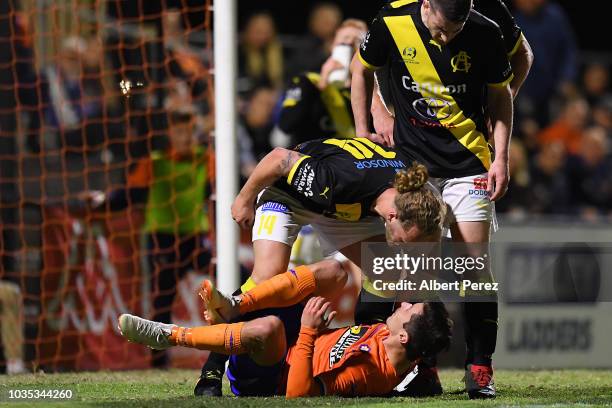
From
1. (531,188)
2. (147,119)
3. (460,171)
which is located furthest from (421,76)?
(531,188)

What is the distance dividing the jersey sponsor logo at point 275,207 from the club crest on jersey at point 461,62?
111 centimetres

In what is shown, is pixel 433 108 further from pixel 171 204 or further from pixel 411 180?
pixel 171 204

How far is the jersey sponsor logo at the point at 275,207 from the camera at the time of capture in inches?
239

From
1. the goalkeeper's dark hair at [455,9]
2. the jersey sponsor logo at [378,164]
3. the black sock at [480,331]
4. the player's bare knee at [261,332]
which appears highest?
the goalkeeper's dark hair at [455,9]

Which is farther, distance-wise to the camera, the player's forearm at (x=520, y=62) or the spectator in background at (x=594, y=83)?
the spectator in background at (x=594, y=83)

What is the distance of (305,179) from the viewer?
5.74 metres

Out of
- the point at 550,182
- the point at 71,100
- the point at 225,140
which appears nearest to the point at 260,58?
the point at 71,100

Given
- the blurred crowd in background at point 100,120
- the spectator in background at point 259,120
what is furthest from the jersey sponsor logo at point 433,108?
the spectator in background at point 259,120

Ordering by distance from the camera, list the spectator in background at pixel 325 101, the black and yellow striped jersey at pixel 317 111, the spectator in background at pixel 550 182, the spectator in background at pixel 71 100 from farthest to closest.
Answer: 1. the spectator in background at pixel 550 182
2. the spectator in background at pixel 71 100
3. the black and yellow striped jersey at pixel 317 111
4. the spectator in background at pixel 325 101

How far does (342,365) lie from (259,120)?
6140 mm

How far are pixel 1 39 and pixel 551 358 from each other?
4.95m

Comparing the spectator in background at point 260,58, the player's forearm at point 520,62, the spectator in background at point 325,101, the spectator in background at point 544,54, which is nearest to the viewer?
the player's forearm at point 520,62

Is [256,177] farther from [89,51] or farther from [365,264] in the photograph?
[89,51]

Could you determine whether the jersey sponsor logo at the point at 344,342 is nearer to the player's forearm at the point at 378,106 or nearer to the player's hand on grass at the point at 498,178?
the player's hand on grass at the point at 498,178
